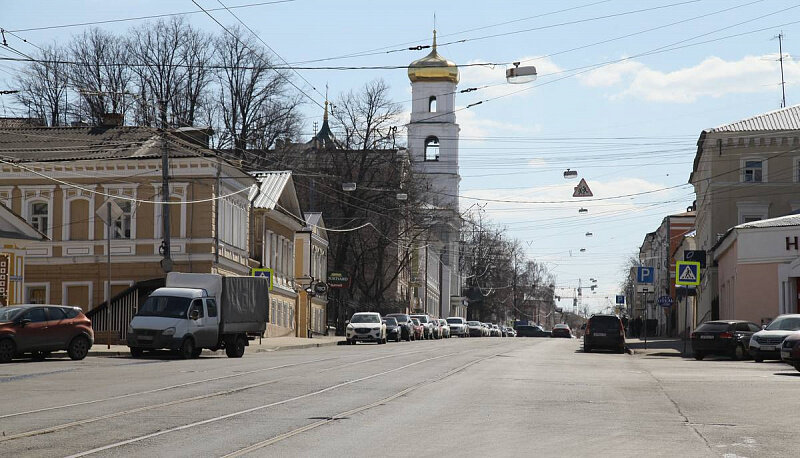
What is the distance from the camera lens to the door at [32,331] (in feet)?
100

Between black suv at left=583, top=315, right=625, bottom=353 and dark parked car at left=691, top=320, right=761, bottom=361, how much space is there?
7942 millimetres

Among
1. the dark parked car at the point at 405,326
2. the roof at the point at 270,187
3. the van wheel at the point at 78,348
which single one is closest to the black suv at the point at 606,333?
the roof at the point at 270,187

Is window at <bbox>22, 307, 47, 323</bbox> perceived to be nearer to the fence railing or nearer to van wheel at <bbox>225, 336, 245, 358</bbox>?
van wheel at <bbox>225, 336, 245, 358</bbox>

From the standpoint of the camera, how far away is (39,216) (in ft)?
166

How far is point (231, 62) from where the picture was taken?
228 ft

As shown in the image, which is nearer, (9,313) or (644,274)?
(9,313)

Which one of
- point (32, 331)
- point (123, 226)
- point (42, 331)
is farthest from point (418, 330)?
point (32, 331)

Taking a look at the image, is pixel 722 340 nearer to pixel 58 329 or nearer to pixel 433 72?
pixel 58 329

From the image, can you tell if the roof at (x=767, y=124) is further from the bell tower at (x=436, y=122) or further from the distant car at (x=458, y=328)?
the bell tower at (x=436, y=122)

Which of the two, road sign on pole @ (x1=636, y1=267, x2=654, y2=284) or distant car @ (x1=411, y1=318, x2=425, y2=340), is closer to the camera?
road sign on pole @ (x1=636, y1=267, x2=654, y2=284)

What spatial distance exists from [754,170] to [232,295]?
37.3 metres

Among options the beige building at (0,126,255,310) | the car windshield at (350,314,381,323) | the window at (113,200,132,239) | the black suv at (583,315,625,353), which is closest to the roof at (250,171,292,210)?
the car windshield at (350,314,381,323)

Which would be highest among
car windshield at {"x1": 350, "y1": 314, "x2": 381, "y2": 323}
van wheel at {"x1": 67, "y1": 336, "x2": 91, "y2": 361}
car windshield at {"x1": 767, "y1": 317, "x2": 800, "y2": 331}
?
car windshield at {"x1": 767, "y1": 317, "x2": 800, "y2": 331}

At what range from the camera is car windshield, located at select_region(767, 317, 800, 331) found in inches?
1405
